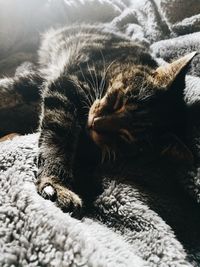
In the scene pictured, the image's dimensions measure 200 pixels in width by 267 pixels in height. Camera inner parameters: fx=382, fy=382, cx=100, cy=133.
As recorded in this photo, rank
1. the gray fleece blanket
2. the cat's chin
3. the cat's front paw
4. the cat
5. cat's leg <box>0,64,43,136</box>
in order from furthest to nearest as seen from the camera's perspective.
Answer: cat's leg <box>0,64,43,136</box>, the cat's chin, the cat, the cat's front paw, the gray fleece blanket

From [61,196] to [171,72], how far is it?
56 centimetres

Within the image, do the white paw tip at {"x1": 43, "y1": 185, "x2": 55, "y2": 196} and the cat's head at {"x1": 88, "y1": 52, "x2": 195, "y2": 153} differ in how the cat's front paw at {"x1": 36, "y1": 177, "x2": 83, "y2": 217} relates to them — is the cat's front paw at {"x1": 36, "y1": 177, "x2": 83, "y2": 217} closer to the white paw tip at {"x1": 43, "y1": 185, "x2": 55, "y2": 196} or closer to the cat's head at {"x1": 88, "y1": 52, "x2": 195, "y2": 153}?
the white paw tip at {"x1": 43, "y1": 185, "x2": 55, "y2": 196}

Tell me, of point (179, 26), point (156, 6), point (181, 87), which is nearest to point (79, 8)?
point (156, 6)

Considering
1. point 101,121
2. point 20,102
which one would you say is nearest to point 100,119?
point 101,121

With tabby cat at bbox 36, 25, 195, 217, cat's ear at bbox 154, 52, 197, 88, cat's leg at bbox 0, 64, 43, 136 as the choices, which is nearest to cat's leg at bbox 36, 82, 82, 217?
tabby cat at bbox 36, 25, 195, 217

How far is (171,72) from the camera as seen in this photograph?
123cm

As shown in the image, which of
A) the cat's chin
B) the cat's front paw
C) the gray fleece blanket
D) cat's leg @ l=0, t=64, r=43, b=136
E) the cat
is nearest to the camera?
the gray fleece blanket

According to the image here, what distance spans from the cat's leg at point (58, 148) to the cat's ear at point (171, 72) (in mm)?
299

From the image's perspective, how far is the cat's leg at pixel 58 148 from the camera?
3.03 feet

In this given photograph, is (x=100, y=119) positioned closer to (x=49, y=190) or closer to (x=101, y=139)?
(x=101, y=139)

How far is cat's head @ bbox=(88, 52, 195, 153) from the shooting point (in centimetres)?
113

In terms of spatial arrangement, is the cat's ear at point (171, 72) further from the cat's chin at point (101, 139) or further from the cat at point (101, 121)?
the cat's chin at point (101, 139)

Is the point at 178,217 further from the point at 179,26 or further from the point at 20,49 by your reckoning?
the point at 20,49

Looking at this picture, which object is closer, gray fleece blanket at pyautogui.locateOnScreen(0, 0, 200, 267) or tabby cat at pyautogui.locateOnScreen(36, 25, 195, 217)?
gray fleece blanket at pyautogui.locateOnScreen(0, 0, 200, 267)
